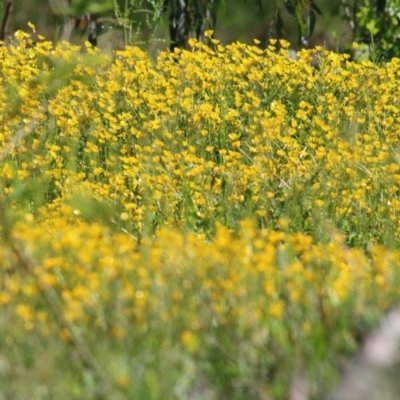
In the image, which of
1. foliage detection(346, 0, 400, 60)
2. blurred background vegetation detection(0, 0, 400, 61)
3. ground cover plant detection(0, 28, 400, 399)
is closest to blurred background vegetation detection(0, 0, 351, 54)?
blurred background vegetation detection(0, 0, 400, 61)

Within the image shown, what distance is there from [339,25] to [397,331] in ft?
29.7

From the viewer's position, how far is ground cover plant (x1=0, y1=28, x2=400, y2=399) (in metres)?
2.43

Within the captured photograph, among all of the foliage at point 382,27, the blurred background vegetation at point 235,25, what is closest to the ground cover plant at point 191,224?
the foliage at point 382,27

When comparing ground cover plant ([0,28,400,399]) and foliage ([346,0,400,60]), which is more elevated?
foliage ([346,0,400,60])

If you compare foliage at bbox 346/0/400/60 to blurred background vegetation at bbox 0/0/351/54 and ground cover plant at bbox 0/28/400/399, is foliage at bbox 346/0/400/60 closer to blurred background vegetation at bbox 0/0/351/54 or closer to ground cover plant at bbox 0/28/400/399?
blurred background vegetation at bbox 0/0/351/54

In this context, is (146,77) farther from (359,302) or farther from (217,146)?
(359,302)

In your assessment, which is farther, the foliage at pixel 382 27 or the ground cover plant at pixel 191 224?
the foliage at pixel 382 27

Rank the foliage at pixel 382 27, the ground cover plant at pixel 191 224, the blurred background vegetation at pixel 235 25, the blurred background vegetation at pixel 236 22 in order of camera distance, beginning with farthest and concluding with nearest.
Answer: the blurred background vegetation at pixel 235 25 < the foliage at pixel 382 27 < the blurred background vegetation at pixel 236 22 < the ground cover plant at pixel 191 224

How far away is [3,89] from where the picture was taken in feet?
19.7

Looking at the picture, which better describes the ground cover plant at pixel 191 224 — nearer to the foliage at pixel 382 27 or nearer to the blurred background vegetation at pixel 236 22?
the blurred background vegetation at pixel 236 22

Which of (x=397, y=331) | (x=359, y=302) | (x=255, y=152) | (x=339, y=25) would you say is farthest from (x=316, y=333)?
(x=339, y=25)

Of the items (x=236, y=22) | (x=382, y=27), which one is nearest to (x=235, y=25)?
(x=236, y=22)

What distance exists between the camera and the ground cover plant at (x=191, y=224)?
243cm

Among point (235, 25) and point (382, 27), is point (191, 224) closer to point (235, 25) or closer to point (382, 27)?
point (382, 27)
